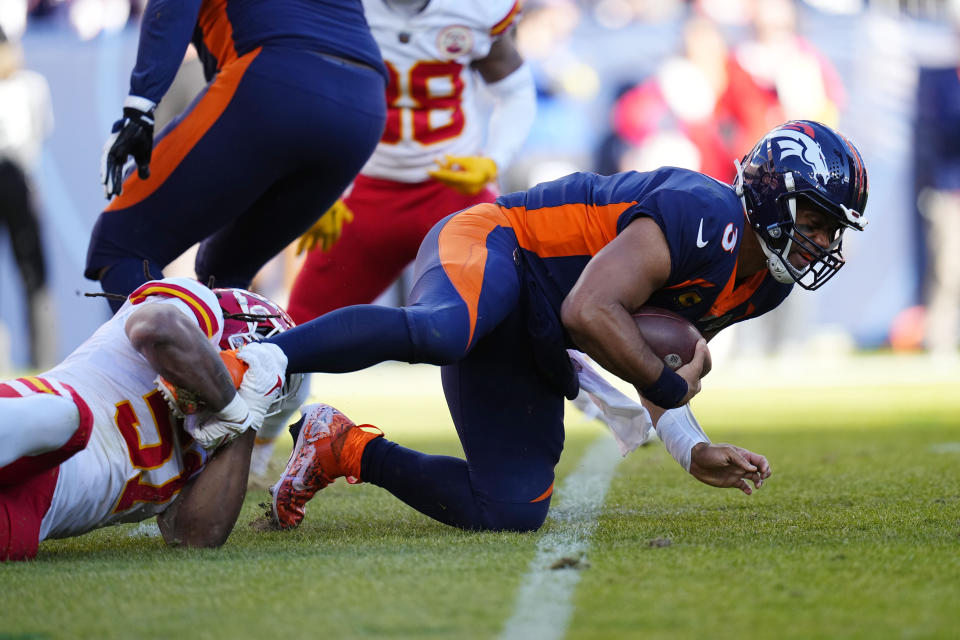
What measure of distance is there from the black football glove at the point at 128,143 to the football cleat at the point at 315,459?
2.65 feet

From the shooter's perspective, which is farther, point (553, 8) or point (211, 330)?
point (553, 8)

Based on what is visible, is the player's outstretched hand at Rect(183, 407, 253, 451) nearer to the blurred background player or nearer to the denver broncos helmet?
the denver broncos helmet

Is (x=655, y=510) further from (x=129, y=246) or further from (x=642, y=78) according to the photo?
(x=642, y=78)

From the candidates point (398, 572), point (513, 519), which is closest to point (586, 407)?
point (513, 519)

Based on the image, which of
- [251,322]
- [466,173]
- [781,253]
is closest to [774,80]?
[466,173]

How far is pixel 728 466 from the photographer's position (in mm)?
3008

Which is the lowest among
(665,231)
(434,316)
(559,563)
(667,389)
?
(559,563)

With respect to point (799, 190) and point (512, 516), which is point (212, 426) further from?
point (799, 190)

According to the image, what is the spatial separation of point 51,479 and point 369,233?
7.63ft

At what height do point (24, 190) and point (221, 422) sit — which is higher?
point (221, 422)

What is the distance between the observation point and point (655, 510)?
11.3 feet

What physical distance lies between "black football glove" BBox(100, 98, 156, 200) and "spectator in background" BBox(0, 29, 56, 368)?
9393mm

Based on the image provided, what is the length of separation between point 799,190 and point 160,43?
1706 millimetres

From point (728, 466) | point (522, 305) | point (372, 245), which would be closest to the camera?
point (728, 466)
